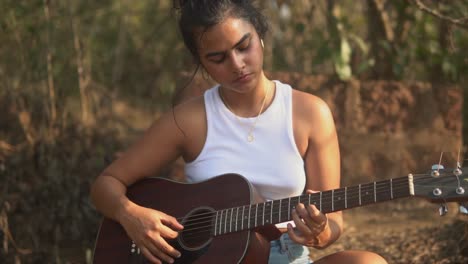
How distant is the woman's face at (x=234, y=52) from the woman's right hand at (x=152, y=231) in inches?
22.1

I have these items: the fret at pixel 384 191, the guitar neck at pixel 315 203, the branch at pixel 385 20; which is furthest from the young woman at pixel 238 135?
the branch at pixel 385 20

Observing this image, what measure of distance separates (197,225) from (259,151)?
361mm

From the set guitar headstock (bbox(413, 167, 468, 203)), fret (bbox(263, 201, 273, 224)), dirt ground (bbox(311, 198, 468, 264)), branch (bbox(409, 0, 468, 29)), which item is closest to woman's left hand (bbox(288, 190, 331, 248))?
fret (bbox(263, 201, 273, 224))

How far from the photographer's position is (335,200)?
2.41 m

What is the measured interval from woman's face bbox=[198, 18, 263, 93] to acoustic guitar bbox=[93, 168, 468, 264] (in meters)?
0.36

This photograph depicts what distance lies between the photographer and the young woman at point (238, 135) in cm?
275

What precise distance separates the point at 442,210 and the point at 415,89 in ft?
8.82

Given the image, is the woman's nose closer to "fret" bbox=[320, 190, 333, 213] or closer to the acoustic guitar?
the acoustic guitar

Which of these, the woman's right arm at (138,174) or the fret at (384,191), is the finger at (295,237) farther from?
the woman's right arm at (138,174)

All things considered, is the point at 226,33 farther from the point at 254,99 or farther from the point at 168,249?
the point at 168,249

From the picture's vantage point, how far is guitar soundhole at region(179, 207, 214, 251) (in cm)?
276

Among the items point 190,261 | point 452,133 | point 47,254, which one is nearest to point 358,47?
point 452,133

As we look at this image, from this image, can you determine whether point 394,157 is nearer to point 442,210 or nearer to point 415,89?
point 415,89

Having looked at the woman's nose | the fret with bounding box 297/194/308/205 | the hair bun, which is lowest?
the fret with bounding box 297/194/308/205
